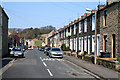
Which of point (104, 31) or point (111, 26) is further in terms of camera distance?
point (104, 31)

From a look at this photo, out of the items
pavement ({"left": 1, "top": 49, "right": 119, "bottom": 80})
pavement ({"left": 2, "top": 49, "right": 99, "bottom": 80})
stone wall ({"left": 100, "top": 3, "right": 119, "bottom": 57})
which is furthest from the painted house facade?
pavement ({"left": 2, "top": 49, "right": 99, "bottom": 80})

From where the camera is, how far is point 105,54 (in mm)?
21203

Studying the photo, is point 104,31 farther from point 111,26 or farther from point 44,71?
point 44,71

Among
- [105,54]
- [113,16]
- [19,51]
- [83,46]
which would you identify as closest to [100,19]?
[113,16]

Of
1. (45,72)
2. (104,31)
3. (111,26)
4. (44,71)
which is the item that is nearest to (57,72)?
(45,72)

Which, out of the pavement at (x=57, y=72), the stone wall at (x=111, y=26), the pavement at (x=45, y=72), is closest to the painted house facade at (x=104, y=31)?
the stone wall at (x=111, y=26)

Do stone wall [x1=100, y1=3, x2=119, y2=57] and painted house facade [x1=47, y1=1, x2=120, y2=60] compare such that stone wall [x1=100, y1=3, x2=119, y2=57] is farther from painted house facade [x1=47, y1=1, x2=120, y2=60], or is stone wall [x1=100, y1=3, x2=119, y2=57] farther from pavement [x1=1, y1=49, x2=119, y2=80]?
pavement [x1=1, y1=49, x2=119, y2=80]

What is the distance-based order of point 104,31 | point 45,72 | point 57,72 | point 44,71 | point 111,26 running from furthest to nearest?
point 104,31, point 111,26, point 44,71, point 57,72, point 45,72

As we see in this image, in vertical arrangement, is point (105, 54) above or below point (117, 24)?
below

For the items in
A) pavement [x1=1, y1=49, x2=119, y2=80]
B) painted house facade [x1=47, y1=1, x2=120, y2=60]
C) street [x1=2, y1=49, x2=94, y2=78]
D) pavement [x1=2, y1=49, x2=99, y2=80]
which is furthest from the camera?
painted house facade [x1=47, y1=1, x2=120, y2=60]

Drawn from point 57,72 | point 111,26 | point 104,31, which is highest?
point 111,26

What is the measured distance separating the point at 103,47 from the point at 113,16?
4487mm

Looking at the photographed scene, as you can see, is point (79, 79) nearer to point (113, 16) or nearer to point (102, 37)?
point (113, 16)

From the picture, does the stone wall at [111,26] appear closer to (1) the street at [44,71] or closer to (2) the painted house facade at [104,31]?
(2) the painted house facade at [104,31]
